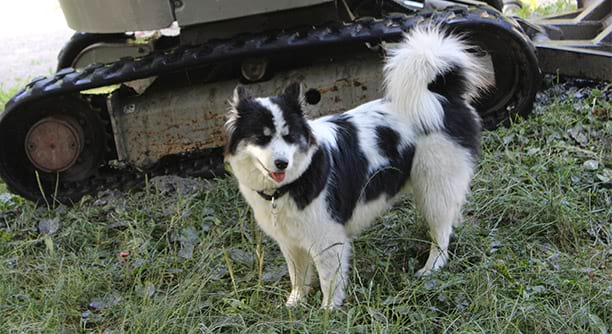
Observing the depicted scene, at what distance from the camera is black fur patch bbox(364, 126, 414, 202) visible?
341 centimetres

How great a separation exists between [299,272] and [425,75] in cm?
112

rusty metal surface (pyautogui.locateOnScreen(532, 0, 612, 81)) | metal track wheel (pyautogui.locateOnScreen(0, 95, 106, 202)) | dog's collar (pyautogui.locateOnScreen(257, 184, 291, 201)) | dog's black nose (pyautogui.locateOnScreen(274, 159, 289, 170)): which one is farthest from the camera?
rusty metal surface (pyautogui.locateOnScreen(532, 0, 612, 81))

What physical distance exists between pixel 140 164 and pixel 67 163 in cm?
47

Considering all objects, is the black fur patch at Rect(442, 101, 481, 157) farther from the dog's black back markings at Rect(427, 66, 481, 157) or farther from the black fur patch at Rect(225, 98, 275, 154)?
the black fur patch at Rect(225, 98, 275, 154)

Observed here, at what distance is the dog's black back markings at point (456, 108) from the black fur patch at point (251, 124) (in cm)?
96

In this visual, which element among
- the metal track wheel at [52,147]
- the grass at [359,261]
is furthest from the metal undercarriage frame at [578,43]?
the metal track wheel at [52,147]

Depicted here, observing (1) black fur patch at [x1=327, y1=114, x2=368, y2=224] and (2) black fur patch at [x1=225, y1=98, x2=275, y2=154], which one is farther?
(1) black fur patch at [x1=327, y1=114, x2=368, y2=224]

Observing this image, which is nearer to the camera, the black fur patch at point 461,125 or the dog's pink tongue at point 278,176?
the dog's pink tongue at point 278,176

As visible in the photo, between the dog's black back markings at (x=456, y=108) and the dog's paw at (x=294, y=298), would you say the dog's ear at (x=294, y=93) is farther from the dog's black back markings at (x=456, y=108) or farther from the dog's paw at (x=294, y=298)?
the dog's paw at (x=294, y=298)

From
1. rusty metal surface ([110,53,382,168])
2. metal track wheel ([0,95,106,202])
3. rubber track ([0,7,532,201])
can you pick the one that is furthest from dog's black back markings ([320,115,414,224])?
metal track wheel ([0,95,106,202])

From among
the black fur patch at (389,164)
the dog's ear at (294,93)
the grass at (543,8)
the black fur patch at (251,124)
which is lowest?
the grass at (543,8)

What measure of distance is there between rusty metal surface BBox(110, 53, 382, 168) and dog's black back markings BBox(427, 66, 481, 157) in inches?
51.1

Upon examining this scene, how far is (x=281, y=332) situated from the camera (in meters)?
3.04

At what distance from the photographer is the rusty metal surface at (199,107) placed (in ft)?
15.5
